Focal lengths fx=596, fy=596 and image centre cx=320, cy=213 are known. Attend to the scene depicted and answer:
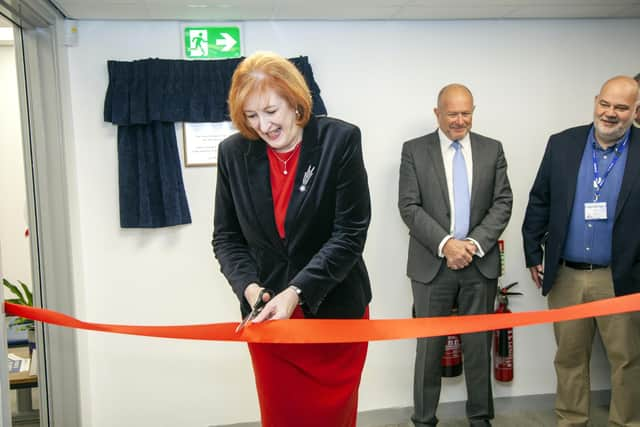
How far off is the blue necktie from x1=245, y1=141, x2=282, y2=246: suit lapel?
1.66 m

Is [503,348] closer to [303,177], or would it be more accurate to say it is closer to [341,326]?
[341,326]

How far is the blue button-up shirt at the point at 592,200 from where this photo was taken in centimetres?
299

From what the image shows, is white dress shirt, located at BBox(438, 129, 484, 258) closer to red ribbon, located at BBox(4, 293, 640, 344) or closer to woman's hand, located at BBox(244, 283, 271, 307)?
red ribbon, located at BBox(4, 293, 640, 344)

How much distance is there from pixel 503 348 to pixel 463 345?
0.53 meters

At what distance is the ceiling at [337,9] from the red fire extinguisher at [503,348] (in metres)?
1.71

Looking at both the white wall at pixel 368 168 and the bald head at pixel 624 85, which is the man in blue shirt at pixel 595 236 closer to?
the bald head at pixel 624 85

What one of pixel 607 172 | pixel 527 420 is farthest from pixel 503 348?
pixel 607 172

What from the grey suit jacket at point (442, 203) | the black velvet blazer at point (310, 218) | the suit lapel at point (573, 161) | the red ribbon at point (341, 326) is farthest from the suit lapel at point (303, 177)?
the suit lapel at point (573, 161)

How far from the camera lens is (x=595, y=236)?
3014 millimetres

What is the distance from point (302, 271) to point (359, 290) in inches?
10.8

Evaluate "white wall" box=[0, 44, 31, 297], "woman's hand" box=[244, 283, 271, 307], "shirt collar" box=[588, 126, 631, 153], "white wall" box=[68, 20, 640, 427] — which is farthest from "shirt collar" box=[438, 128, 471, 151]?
"white wall" box=[0, 44, 31, 297]

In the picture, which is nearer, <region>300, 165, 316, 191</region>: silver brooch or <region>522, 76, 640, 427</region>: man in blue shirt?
<region>300, 165, 316, 191</region>: silver brooch

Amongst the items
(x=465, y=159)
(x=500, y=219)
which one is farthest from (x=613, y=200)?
(x=465, y=159)

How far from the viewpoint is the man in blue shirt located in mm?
2934
